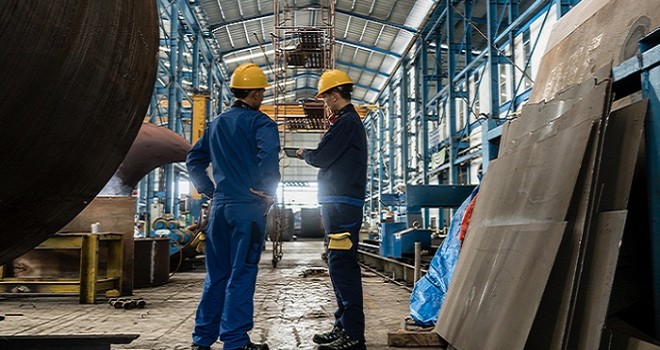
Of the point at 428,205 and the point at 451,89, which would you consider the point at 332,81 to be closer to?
the point at 428,205

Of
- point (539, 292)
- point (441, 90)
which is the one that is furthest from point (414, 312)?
point (441, 90)

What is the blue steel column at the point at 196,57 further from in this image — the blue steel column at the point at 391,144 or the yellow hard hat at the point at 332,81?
the yellow hard hat at the point at 332,81

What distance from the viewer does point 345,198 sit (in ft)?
9.43

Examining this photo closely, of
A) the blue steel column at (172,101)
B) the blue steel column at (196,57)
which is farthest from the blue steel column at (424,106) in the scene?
the blue steel column at (172,101)

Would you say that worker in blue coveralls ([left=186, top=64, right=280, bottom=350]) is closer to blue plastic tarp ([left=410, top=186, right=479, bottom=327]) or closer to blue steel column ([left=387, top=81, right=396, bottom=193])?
blue plastic tarp ([left=410, top=186, right=479, bottom=327])

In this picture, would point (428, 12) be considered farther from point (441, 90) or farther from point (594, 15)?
point (594, 15)

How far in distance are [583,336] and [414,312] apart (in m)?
1.75

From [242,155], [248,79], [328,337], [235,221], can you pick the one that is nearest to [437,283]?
[328,337]

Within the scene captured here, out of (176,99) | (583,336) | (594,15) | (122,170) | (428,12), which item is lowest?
(583,336)

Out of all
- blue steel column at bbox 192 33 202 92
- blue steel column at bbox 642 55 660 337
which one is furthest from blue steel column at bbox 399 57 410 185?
blue steel column at bbox 642 55 660 337

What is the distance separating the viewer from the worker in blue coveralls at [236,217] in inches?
105

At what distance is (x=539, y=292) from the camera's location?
170 cm

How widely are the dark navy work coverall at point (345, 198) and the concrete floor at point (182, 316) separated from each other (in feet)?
1.07

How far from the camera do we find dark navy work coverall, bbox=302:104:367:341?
9.22ft
